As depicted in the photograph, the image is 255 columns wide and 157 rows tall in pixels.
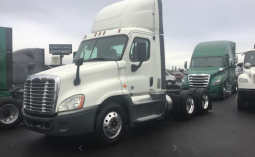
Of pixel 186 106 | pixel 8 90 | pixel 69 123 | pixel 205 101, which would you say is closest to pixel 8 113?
pixel 8 90

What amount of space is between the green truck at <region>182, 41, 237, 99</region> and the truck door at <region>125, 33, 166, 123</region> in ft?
22.0

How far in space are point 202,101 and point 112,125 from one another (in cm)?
463

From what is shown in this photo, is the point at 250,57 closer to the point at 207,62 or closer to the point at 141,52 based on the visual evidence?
the point at 207,62

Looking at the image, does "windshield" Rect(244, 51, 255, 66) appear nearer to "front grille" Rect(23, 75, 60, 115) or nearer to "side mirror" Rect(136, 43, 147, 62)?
"side mirror" Rect(136, 43, 147, 62)

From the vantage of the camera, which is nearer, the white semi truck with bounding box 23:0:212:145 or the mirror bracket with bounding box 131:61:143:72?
the white semi truck with bounding box 23:0:212:145

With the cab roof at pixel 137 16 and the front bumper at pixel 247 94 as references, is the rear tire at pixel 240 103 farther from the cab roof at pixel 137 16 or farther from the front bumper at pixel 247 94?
the cab roof at pixel 137 16

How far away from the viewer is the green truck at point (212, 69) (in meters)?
12.2

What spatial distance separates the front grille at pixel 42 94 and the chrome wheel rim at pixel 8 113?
2099 mm

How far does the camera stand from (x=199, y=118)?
7.97 metres

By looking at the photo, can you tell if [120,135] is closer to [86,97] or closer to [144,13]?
[86,97]

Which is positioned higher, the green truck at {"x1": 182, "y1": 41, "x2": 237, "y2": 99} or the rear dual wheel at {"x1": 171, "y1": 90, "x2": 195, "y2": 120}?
the green truck at {"x1": 182, "y1": 41, "x2": 237, "y2": 99}

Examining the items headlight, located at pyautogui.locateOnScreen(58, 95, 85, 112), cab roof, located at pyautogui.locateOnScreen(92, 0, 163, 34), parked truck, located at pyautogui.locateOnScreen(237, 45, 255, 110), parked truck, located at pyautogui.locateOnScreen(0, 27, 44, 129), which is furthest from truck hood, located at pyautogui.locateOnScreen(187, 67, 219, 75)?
headlight, located at pyautogui.locateOnScreen(58, 95, 85, 112)

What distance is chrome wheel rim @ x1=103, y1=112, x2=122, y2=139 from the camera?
16.2 feet

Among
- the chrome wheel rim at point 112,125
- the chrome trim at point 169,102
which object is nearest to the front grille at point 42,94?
the chrome wheel rim at point 112,125
